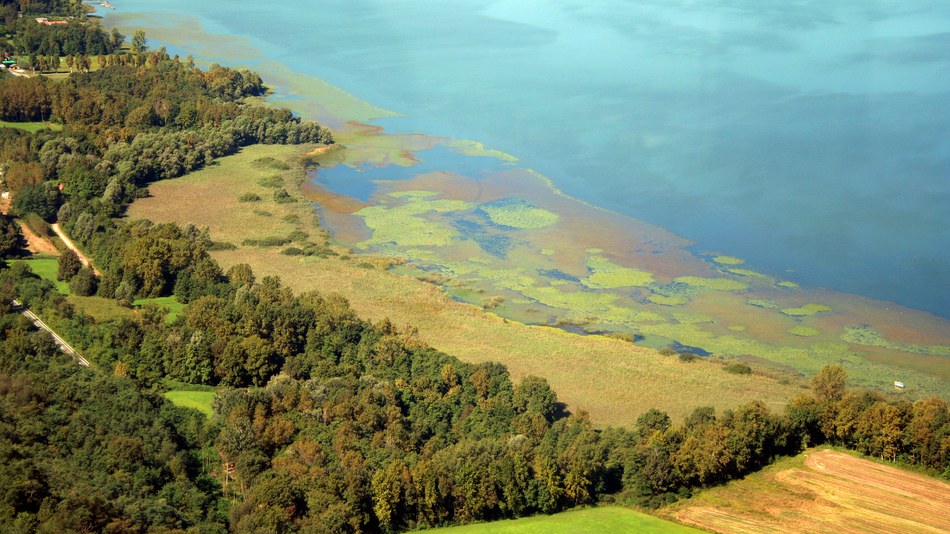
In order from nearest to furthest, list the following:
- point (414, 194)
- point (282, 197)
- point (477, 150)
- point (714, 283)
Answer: point (714, 283) → point (282, 197) → point (414, 194) → point (477, 150)

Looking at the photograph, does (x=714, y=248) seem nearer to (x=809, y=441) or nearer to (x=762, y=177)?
(x=762, y=177)

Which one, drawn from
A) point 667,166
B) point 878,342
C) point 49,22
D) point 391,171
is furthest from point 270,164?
point 49,22

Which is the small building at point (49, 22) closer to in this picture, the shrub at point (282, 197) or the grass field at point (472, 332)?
the grass field at point (472, 332)

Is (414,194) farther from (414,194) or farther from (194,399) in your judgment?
(194,399)

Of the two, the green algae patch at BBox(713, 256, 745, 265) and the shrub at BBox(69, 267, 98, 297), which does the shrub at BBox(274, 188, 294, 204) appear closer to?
the shrub at BBox(69, 267, 98, 297)

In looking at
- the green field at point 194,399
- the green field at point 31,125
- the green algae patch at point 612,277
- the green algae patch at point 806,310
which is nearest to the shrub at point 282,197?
the green field at point 31,125

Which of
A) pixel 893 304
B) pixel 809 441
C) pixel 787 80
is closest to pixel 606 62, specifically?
pixel 787 80
